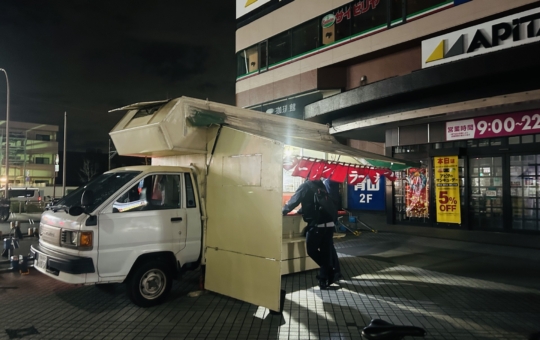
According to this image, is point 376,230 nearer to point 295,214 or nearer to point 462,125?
point 462,125

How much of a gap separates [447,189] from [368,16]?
6.80 meters

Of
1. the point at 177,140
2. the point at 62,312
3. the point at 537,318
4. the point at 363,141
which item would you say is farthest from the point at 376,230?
the point at 62,312

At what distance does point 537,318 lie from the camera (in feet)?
17.6

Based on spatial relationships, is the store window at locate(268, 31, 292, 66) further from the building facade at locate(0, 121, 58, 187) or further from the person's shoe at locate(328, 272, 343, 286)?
the building facade at locate(0, 121, 58, 187)

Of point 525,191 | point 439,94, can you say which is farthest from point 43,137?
point 525,191

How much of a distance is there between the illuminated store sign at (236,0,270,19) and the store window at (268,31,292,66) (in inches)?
93.8

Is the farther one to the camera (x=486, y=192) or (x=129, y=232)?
(x=486, y=192)

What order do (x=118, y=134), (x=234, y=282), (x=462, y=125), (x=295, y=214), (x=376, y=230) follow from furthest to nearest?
(x=376, y=230) → (x=462, y=125) → (x=295, y=214) → (x=118, y=134) → (x=234, y=282)

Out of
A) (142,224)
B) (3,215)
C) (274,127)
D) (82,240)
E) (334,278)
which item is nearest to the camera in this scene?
(82,240)

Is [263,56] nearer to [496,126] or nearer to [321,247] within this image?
[496,126]

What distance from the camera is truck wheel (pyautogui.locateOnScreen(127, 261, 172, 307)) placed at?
5535mm

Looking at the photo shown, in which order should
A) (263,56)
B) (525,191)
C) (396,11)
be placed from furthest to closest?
(263,56) → (396,11) → (525,191)

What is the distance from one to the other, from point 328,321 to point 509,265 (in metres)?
5.59

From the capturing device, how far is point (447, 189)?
12641 mm
